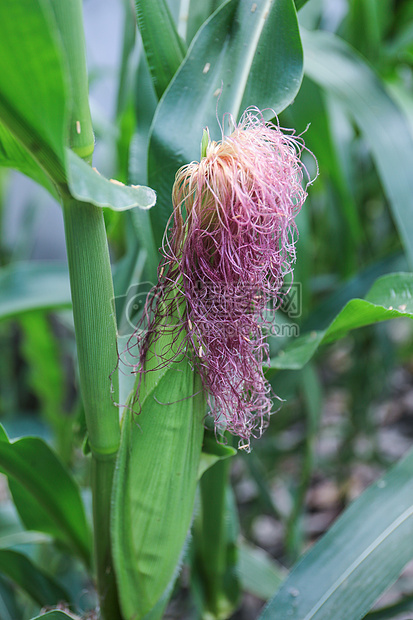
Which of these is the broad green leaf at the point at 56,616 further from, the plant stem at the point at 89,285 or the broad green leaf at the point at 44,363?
the broad green leaf at the point at 44,363

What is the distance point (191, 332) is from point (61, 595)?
37 cm

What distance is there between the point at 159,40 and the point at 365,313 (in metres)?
0.23

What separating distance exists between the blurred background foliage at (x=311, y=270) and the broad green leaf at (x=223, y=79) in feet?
0.10

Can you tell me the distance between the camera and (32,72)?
18cm

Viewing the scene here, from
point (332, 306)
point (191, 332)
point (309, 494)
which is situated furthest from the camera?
point (309, 494)

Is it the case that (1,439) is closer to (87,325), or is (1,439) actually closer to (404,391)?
(87,325)

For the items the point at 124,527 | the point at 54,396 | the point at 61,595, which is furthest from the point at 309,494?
the point at 124,527

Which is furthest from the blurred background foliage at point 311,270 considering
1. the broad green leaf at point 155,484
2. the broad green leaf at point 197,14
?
the broad green leaf at point 155,484

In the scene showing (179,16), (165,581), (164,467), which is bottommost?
(165,581)

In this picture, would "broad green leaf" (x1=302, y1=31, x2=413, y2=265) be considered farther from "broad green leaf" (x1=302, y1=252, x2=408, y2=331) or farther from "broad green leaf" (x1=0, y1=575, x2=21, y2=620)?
"broad green leaf" (x1=0, y1=575, x2=21, y2=620)

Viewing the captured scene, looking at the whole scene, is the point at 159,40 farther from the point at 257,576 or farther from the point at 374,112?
the point at 257,576

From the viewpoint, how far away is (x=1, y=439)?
312mm

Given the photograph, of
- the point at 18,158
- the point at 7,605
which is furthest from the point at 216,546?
the point at 18,158

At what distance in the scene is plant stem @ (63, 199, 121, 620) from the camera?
245 mm
